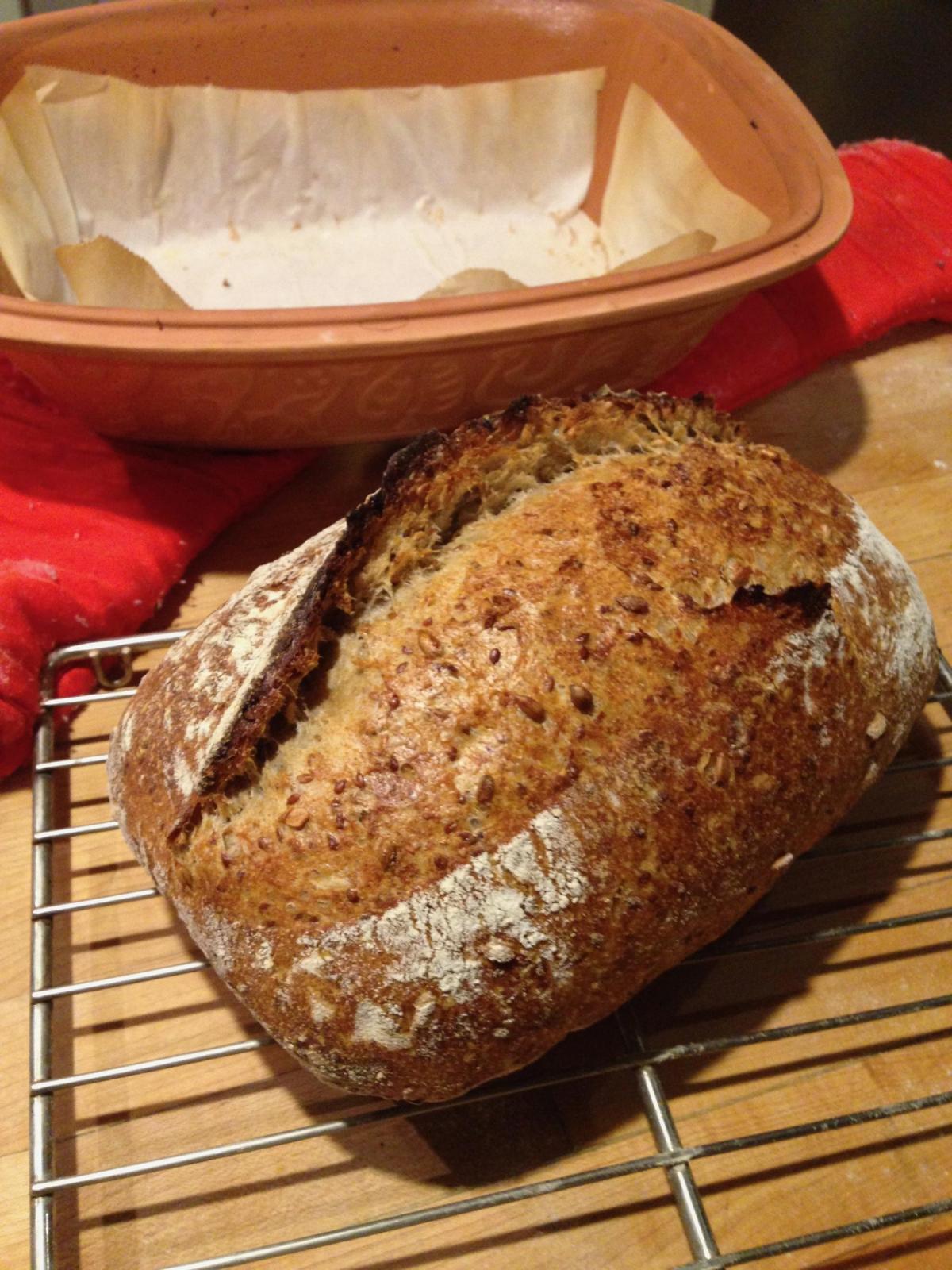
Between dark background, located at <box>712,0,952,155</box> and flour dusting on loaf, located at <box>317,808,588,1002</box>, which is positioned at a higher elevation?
dark background, located at <box>712,0,952,155</box>

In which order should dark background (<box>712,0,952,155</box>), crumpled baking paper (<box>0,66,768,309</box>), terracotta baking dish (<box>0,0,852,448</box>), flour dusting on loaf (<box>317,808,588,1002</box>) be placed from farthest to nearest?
1. dark background (<box>712,0,952,155</box>)
2. crumpled baking paper (<box>0,66,768,309</box>)
3. terracotta baking dish (<box>0,0,852,448</box>)
4. flour dusting on loaf (<box>317,808,588,1002</box>)

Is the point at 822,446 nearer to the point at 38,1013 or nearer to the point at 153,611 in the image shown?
the point at 153,611

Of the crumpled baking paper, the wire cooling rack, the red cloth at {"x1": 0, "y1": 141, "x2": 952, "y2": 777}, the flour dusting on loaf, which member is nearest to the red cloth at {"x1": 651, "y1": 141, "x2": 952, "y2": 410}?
the red cloth at {"x1": 0, "y1": 141, "x2": 952, "y2": 777}

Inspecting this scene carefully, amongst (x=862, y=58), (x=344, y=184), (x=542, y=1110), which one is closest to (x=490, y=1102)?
(x=542, y=1110)

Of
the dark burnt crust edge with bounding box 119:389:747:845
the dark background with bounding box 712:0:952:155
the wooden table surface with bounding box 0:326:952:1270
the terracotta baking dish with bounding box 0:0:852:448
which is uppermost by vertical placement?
the dark background with bounding box 712:0:952:155

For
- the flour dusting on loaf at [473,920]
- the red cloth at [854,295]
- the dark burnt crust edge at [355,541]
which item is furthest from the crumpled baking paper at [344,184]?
the flour dusting on loaf at [473,920]

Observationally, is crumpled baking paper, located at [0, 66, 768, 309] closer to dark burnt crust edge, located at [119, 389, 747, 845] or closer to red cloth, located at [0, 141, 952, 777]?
red cloth, located at [0, 141, 952, 777]

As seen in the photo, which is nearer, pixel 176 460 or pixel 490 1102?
pixel 490 1102

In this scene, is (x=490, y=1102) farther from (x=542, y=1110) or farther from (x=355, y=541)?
(x=355, y=541)
